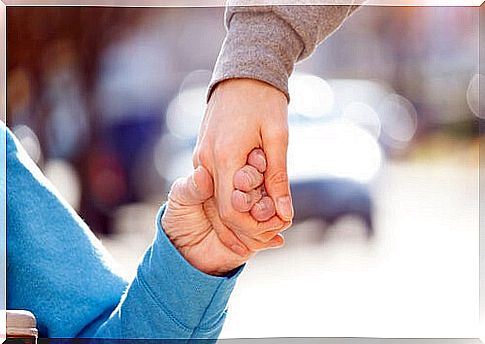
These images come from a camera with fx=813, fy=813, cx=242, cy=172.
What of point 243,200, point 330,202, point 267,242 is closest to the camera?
point 243,200

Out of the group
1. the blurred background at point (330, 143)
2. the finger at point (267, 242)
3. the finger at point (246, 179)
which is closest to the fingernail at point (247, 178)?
the finger at point (246, 179)

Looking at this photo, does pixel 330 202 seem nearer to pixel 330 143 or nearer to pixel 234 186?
pixel 330 143

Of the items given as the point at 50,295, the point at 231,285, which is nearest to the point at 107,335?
the point at 50,295

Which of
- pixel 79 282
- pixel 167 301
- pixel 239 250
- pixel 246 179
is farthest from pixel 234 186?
pixel 79 282

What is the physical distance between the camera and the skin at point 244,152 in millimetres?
1430

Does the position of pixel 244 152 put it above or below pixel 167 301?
above

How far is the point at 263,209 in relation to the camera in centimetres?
144

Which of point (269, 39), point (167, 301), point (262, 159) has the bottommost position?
point (167, 301)

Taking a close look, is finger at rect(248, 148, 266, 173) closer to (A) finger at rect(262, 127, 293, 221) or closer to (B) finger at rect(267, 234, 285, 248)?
(A) finger at rect(262, 127, 293, 221)

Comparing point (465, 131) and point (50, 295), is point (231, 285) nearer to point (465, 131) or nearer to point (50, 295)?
point (50, 295)

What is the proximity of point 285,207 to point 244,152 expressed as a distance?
0.14 m

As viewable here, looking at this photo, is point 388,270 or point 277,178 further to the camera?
point 388,270

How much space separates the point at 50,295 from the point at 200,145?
0.41 metres

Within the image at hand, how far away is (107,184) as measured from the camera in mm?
1670
